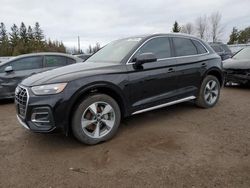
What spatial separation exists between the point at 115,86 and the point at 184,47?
2094 mm

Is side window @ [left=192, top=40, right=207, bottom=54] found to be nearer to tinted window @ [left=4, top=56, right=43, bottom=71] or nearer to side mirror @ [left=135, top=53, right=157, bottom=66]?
side mirror @ [left=135, top=53, right=157, bottom=66]

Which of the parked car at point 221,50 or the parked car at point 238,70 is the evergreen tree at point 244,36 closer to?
the parked car at point 221,50

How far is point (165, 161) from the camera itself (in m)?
3.36

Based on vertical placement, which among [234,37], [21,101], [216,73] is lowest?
[21,101]

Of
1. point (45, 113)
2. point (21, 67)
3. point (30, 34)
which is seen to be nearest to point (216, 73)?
point (45, 113)

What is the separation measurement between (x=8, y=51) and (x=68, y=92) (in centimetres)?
5167

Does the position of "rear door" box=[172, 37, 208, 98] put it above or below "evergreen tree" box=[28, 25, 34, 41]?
below

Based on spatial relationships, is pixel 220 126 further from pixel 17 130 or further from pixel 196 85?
A: pixel 17 130

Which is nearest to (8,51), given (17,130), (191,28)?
(191,28)

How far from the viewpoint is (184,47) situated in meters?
5.39

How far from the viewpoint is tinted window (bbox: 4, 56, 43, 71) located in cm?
743

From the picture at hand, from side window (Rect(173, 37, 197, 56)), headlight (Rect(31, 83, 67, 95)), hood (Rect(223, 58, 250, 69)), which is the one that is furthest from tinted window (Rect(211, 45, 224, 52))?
headlight (Rect(31, 83, 67, 95))

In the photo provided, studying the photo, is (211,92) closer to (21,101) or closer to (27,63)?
(21,101)

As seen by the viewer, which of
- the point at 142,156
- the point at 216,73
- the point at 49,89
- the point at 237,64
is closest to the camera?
the point at 142,156
